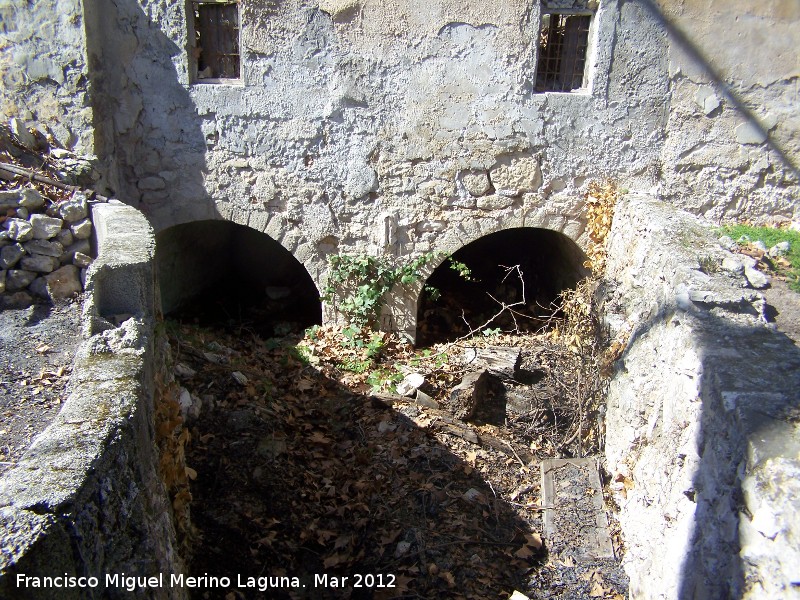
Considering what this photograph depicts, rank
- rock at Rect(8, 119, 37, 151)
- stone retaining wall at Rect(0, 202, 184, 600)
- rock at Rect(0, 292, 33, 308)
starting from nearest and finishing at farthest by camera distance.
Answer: stone retaining wall at Rect(0, 202, 184, 600) < rock at Rect(0, 292, 33, 308) < rock at Rect(8, 119, 37, 151)

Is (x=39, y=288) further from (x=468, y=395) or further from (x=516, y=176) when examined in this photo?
(x=516, y=176)

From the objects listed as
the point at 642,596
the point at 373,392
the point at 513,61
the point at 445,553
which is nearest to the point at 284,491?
the point at 445,553

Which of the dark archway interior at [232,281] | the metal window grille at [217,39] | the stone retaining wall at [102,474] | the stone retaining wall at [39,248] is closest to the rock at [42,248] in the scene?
the stone retaining wall at [39,248]

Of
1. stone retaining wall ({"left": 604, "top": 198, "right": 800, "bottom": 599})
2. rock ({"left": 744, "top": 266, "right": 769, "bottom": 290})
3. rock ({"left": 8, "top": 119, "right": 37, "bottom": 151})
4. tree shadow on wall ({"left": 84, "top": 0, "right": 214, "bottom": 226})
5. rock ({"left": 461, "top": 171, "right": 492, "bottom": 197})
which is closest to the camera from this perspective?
stone retaining wall ({"left": 604, "top": 198, "right": 800, "bottom": 599})

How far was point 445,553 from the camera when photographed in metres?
4.32

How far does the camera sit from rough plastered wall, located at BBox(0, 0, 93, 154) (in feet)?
18.8

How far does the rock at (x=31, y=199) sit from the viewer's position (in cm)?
472

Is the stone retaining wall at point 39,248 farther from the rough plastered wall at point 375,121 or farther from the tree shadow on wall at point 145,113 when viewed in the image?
the rough plastered wall at point 375,121

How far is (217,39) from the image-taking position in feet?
20.6

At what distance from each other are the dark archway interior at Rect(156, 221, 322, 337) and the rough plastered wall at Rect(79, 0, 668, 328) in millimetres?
1179

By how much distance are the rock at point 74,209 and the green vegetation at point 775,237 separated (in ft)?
18.4

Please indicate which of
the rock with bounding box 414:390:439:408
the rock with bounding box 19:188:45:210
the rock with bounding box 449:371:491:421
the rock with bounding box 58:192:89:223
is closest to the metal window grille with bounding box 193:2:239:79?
the rock with bounding box 58:192:89:223

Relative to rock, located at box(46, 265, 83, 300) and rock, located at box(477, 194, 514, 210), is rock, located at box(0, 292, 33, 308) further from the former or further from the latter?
rock, located at box(477, 194, 514, 210)

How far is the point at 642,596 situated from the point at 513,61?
452 cm
